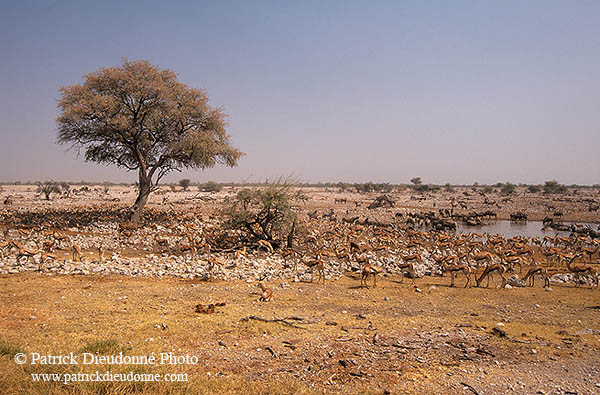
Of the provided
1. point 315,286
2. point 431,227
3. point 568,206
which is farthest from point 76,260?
point 568,206

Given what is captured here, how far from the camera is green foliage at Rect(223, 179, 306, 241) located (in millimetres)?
16000

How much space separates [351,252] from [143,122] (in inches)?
622

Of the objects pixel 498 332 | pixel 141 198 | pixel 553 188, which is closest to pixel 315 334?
pixel 498 332

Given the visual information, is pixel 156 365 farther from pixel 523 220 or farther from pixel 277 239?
pixel 523 220

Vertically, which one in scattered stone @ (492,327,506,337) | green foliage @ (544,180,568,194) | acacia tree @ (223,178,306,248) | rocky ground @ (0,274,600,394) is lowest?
rocky ground @ (0,274,600,394)

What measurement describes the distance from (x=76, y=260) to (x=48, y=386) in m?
9.72

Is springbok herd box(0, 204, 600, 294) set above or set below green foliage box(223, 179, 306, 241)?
below

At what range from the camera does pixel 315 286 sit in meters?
10.4

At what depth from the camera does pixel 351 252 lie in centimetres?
1524

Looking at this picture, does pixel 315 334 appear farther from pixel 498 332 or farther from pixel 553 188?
pixel 553 188

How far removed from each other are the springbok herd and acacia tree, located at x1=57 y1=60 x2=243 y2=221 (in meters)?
4.81

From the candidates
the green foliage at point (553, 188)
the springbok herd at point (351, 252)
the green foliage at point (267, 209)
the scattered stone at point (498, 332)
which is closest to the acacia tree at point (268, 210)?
the green foliage at point (267, 209)

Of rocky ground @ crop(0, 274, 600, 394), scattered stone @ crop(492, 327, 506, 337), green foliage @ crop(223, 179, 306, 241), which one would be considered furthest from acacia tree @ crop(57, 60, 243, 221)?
scattered stone @ crop(492, 327, 506, 337)

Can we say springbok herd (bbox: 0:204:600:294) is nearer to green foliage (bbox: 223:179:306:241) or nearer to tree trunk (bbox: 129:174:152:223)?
green foliage (bbox: 223:179:306:241)
